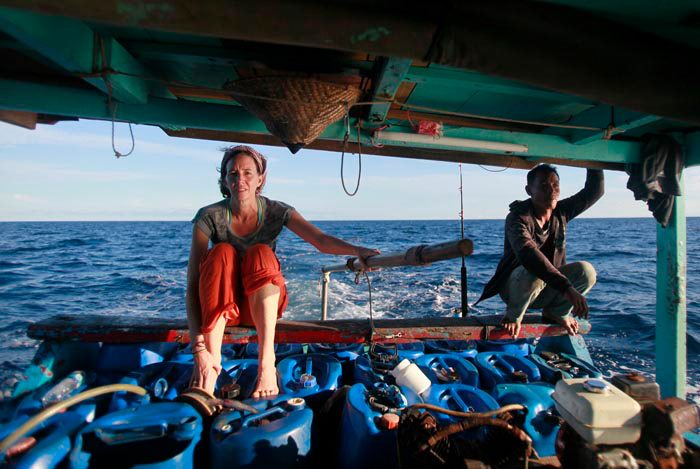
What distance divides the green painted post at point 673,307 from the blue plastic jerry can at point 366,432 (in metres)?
2.56

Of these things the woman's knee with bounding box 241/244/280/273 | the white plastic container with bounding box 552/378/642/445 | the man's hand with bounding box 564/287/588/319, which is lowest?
the white plastic container with bounding box 552/378/642/445

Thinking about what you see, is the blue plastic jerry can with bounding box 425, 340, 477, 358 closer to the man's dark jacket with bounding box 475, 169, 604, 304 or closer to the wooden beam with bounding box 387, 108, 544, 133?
the man's dark jacket with bounding box 475, 169, 604, 304

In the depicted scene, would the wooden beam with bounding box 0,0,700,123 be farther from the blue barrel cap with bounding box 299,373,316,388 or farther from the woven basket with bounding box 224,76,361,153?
the blue barrel cap with bounding box 299,373,316,388

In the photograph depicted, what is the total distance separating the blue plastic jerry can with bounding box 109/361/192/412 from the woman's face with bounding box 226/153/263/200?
106 centimetres

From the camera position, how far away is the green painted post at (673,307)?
2957 mm

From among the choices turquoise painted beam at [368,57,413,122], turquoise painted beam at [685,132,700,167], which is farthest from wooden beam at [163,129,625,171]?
turquoise painted beam at [368,57,413,122]

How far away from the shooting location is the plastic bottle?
6.17 feet

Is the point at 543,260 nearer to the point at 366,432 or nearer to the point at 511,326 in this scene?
the point at 511,326

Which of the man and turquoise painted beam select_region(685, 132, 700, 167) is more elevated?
turquoise painted beam select_region(685, 132, 700, 167)

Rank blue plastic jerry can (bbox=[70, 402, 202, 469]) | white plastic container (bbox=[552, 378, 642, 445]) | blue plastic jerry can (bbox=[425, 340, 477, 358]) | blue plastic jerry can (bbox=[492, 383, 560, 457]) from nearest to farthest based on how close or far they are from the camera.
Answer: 1. white plastic container (bbox=[552, 378, 642, 445])
2. blue plastic jerry can (bbox=[70, 402, 202, 469])
3. blue plastic jerry can (bbox=[492, 383, 560, 457])
4. blue plastic jerry can (bbox=[425, 340, 477, 358])

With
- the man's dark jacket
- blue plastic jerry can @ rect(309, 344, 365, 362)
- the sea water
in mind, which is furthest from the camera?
the sea water

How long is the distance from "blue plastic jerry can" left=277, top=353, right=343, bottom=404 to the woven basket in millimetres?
1317

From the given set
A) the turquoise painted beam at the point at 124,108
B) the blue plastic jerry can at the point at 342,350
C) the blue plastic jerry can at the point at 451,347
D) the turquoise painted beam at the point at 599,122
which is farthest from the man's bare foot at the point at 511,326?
the turquoise painted beam at the point at 124,108

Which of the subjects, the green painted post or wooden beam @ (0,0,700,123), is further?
the green painted post
